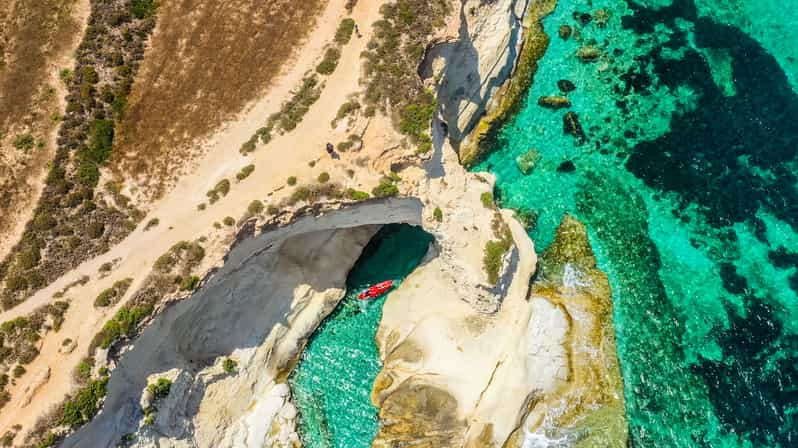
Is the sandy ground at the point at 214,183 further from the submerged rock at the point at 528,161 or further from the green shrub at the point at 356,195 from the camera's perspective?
the submerged rock at the point at 528,161

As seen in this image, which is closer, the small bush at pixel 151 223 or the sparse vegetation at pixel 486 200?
the small bush at pixel 151 223

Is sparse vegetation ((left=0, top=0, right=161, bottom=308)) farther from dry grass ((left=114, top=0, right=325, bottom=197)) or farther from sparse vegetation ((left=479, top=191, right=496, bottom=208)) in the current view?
sparse vegetation ((left=479, top=191, right=496, bottom=208))

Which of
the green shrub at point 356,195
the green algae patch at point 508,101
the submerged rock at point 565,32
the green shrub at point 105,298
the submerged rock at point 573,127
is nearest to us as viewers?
the green shrub at point 105,298

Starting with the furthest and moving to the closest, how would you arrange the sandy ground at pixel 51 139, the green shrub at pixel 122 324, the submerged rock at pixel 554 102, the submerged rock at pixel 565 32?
1. the submerged rock at pixel 565 32
2. the submerged rock at pixel 554 102
3. the sandy ground at pixel 51 139
4. the green shrub at pixel 122 324

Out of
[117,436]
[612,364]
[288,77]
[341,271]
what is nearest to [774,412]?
[612,364]

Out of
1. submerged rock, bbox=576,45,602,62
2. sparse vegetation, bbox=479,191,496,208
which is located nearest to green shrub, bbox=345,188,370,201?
sparse vegetation, bbox=479,191,496,208

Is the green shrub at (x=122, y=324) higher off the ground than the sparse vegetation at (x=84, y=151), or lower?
lower

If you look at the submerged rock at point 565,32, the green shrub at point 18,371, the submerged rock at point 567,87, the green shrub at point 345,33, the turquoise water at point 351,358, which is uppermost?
the green shrub at point 345,33

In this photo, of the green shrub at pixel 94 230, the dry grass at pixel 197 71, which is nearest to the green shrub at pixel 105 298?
the green shrub at pixel 94 230
